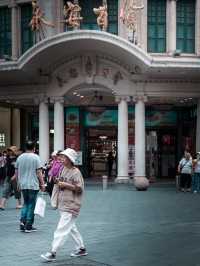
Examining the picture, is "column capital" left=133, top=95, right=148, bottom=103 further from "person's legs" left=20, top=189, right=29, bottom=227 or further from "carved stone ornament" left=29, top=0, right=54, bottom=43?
"person's legs" left=20, top=189, right=29, bottom=227

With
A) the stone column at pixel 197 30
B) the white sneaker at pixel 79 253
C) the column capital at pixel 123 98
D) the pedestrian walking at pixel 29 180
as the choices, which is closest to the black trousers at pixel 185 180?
the column capital at pixel 123 98

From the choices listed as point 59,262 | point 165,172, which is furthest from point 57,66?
point 59,262

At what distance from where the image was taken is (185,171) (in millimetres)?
24922

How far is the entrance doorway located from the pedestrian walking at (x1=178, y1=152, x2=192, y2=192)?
9710 mm

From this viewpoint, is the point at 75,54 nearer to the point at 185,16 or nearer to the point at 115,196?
the point at 185,16

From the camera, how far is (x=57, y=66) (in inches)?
1203

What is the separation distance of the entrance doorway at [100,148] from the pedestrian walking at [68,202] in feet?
83.1

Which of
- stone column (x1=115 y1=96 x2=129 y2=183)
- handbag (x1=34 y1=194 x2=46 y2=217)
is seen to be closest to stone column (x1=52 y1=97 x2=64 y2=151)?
stone column (x1=115 y1=96 x2=129 y2=183)

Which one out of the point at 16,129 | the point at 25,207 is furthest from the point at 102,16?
the point at 25,207

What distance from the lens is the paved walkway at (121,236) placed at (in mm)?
9180

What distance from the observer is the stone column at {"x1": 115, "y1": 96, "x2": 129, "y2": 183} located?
29703mm

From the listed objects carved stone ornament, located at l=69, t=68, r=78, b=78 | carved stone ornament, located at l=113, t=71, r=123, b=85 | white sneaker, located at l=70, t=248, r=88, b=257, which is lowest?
white sneaker, located at l=70, t=248, r=88, b=257

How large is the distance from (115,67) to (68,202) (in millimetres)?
21111

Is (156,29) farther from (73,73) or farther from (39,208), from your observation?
(39,208)
